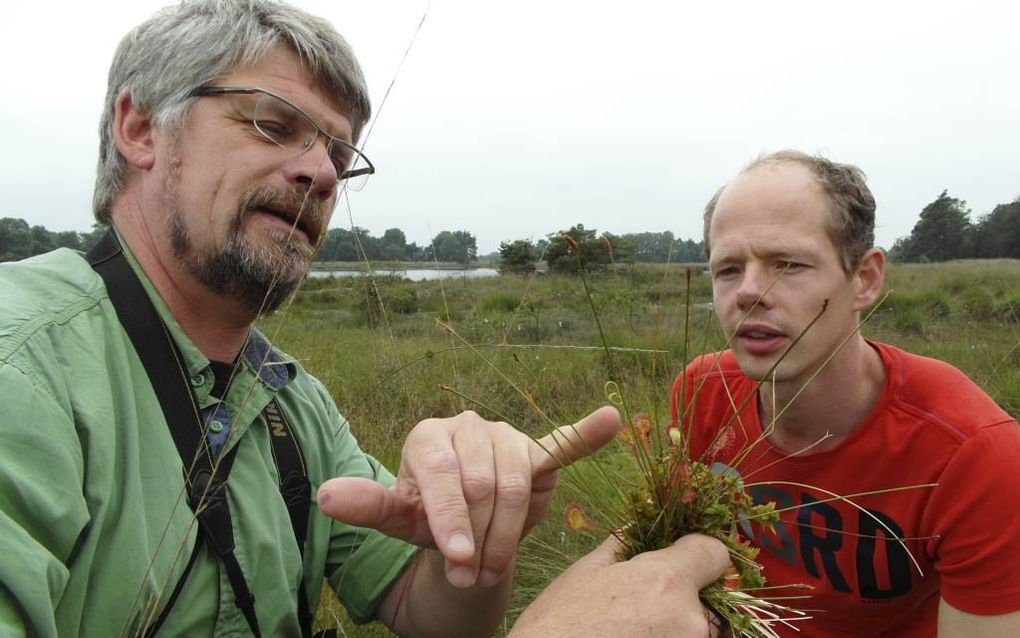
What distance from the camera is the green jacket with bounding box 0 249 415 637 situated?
0.96 meters

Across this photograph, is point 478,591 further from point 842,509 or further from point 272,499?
point 842,509

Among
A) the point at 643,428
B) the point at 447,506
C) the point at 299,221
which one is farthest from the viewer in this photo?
the point at 299,221

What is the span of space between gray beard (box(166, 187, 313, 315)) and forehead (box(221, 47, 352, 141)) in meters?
0.32

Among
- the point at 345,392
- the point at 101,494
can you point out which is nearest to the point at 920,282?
the point at 345,392

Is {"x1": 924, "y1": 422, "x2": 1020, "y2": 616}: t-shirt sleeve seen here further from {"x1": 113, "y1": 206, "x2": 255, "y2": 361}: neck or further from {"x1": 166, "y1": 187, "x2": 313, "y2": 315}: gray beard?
{"x1": 113, "y1": 206, "x2": 255, "y2": 361}: neck

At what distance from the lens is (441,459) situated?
1.12m

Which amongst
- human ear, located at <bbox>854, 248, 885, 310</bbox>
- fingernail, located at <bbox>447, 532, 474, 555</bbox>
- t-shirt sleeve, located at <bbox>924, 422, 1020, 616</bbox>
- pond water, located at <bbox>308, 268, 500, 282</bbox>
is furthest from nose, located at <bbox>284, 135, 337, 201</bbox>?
t-shirt sleeve, located at <bbox>924, 422, 1020, 616</bbox>

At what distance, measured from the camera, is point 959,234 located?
43.2m

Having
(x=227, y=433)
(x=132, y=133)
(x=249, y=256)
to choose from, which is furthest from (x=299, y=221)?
(x=227, y=433)

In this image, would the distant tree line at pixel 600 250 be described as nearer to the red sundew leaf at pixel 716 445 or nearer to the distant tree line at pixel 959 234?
the red sundew leaf at pixel 716 445

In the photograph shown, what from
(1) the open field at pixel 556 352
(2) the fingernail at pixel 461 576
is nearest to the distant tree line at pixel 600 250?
(1) the open field at pixel 556 352

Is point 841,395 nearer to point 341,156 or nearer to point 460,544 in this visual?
point 460,544

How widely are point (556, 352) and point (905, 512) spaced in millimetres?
4982

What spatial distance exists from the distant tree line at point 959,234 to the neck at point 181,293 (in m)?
49.8
